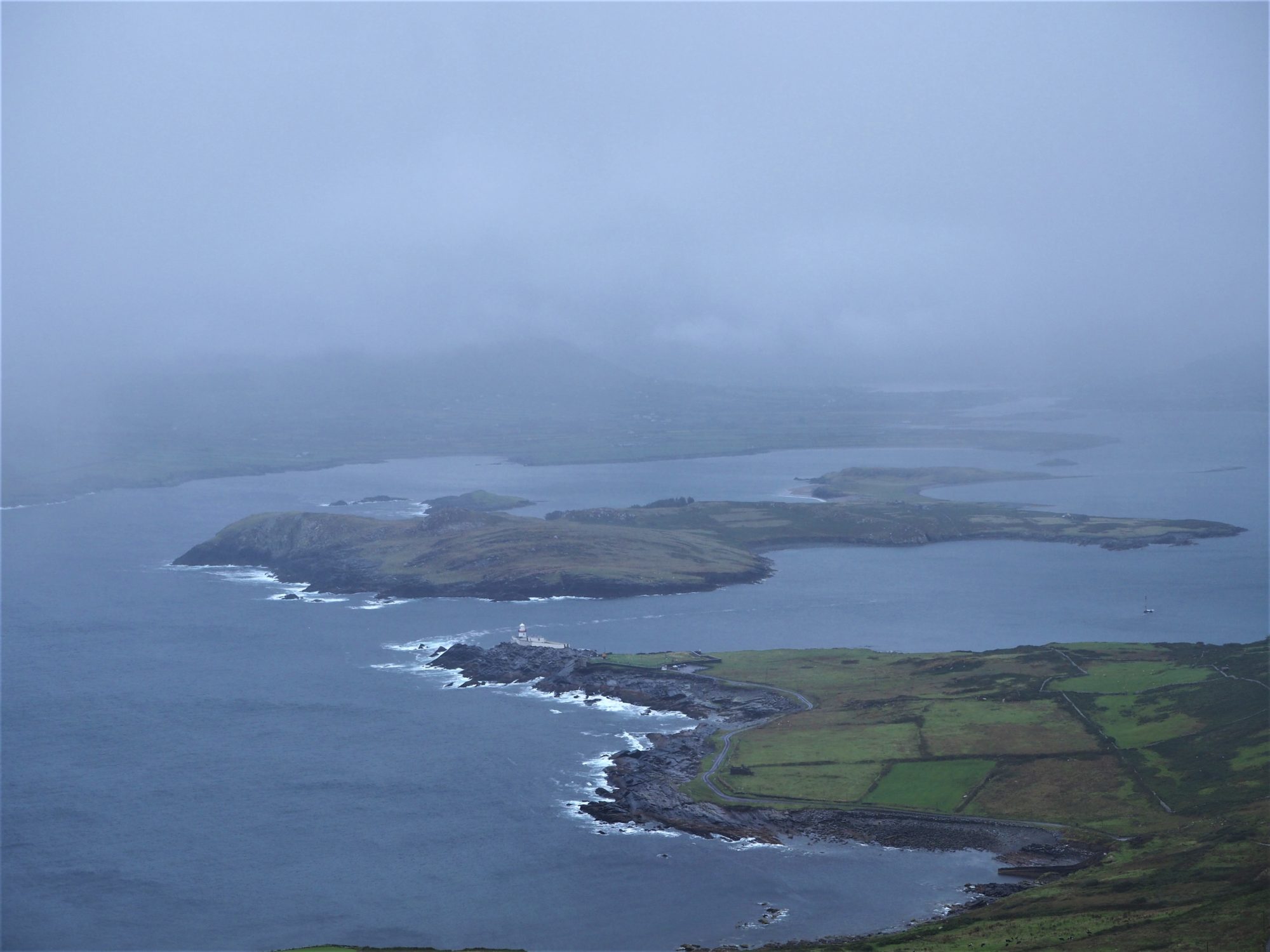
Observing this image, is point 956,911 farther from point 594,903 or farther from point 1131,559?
point 1131,559

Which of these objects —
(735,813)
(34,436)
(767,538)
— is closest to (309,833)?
(735,813)

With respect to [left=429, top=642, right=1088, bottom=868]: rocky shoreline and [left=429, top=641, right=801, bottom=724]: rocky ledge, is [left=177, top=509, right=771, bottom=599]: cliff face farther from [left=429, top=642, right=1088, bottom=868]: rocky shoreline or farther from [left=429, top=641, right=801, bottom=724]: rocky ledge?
[left=429, top=642, right=1088, bottom=868]: rocky shoreline

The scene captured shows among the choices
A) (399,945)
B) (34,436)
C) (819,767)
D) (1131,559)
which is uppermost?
(34,436)

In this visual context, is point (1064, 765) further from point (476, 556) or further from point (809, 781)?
point (476, 556)

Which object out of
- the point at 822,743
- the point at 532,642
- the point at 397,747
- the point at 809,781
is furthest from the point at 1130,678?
the point at 397,747

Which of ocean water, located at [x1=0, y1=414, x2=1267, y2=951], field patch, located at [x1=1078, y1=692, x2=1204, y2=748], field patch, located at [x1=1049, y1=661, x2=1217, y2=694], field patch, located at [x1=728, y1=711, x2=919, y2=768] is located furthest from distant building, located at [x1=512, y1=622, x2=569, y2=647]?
field patch, located at [x1=1078, y1=692, x2=1204, y2=748]

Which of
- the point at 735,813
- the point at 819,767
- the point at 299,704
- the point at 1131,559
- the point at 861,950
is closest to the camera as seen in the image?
the point at 861,950

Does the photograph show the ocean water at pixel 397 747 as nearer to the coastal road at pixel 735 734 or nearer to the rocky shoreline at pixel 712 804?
the rocky shoreline at pixel 712 804

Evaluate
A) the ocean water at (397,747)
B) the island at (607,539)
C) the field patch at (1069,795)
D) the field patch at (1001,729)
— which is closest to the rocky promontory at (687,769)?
the ocean water at (397,747)
